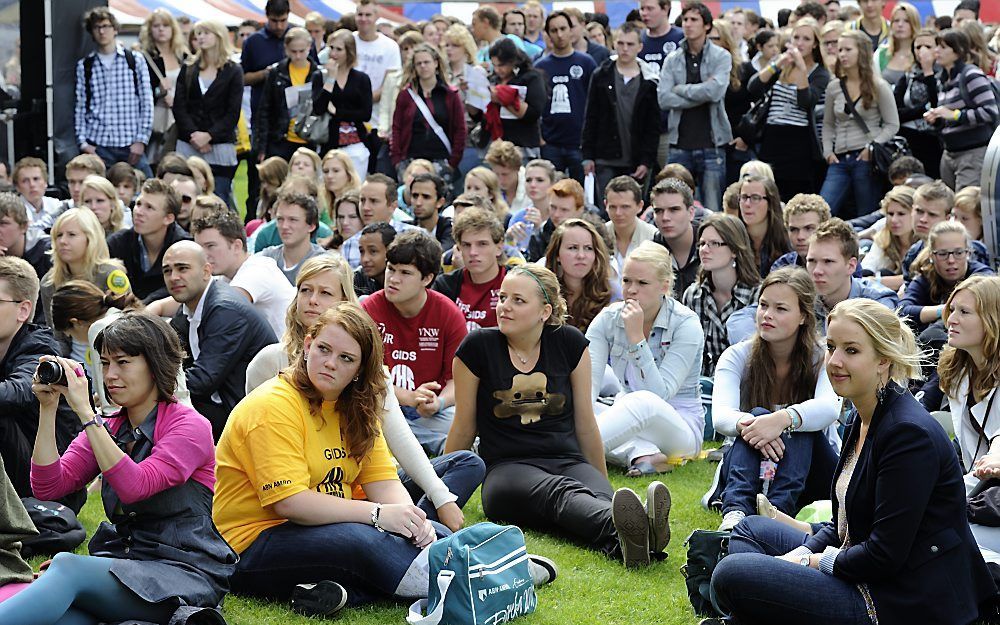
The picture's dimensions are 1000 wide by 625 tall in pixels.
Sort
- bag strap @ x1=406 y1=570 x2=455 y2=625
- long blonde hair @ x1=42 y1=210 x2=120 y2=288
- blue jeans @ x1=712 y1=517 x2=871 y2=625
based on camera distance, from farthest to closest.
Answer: long blonde hair @ x1=42 y1=210 x2=120 y2=288 < bag strap @ x1=406 y1=570 x2=455 y2=625 < blue jeans @ x1=712 y1=517 x2=871 y2=625

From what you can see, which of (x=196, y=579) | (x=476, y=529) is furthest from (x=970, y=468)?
(x=196, y=579)

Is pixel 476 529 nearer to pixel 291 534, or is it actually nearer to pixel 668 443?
pixel 291 534

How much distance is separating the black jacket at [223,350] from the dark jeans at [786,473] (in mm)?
2584

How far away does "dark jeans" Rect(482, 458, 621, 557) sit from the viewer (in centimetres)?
539

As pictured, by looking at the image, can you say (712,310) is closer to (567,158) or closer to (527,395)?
(527,395)

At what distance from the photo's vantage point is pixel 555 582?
16.5 feet

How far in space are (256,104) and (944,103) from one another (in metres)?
6.87

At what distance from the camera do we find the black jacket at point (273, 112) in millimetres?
12844

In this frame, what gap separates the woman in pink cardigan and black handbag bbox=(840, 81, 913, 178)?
26.8 ft

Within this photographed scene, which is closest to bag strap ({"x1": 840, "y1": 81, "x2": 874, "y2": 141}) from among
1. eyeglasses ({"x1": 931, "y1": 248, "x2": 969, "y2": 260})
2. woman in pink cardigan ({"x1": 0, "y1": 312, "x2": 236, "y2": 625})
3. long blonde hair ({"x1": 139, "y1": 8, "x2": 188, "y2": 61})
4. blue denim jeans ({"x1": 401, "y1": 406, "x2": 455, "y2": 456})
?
eyeglasses ({"x1": 931, "y1": 248, "x2": 969, "y2": 260})

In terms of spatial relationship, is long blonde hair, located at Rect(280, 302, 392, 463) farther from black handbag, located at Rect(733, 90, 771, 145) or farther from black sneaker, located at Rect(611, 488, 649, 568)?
black handbag, located at Rect(733, 90, 771, 145)

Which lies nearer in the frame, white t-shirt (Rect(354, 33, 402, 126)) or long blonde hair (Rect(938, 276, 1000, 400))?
long blonde hair (Rect(938, 276, 1000, 400))

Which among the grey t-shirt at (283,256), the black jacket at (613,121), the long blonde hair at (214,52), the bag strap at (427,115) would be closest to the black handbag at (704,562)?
the grey t-shirt at (283,256)

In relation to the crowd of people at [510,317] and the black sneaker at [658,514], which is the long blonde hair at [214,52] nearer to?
the crowd of people at [510,317]
